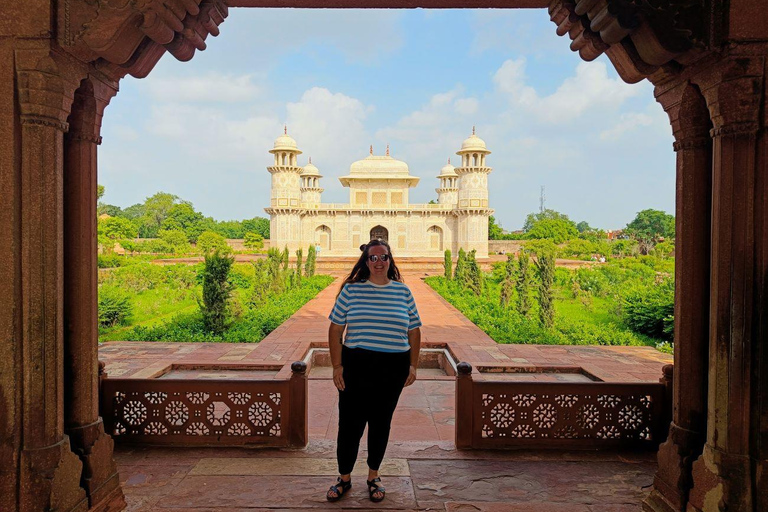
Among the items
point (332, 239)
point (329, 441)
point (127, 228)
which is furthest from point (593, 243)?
point (329, 441)

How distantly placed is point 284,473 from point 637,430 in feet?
7.15

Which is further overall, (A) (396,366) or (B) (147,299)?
(B) (147,299)

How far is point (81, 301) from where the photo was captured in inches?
99.3

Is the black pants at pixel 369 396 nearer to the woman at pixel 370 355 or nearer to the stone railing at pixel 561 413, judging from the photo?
the woman at pixel 370 355

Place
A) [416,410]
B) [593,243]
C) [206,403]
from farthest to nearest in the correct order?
[593,243], [416,410], [206,403]

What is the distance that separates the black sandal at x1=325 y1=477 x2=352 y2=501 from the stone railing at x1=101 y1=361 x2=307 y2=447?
0.67m

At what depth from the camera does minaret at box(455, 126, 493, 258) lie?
33.3 m

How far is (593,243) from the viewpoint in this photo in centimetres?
3794

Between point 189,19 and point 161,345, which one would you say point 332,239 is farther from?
point 189,19

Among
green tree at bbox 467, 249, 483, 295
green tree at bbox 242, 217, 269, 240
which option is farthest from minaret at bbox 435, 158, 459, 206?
green tree at bbox 242, 217, 269, 240

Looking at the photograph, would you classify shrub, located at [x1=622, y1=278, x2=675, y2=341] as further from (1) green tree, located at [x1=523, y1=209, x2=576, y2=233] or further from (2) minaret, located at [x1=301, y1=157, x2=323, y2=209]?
(1) green tree, located at [x1=523, y1=209, x2=576, y2=233]

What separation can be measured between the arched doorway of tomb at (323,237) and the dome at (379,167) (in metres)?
4.44

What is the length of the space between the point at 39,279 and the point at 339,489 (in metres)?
1.70

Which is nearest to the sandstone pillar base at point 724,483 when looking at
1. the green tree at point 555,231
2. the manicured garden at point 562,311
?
the manicured garden at point 562,311
